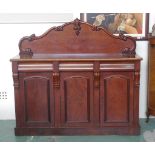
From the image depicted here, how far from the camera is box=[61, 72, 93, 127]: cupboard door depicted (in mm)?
3369

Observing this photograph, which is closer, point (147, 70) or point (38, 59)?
point (38, 59)

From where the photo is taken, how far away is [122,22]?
153 inches

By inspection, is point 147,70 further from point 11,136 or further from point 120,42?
point 11,136

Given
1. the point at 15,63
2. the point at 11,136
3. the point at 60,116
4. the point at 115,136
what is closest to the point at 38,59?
the point at 15,63

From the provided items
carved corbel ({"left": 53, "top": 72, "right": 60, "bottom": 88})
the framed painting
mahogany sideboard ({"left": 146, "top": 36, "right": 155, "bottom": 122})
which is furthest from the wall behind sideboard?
carved corbel ({"left": 53, "top": 72, "right": 60, "bottom": 88})

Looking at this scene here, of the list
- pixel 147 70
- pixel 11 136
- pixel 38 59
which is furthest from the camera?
pixel 147 70

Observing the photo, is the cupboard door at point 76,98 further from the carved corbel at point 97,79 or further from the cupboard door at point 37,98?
the cupboard door at point 37,98

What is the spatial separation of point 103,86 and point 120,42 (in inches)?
27.3

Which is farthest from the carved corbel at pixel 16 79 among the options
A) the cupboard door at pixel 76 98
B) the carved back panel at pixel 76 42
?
the cupboard door at pixel 76 98

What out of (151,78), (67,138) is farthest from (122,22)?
(67,138)

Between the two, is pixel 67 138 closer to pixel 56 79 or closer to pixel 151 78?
pixel 56 79

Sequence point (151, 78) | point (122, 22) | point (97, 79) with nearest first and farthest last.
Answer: point (97, 79) < point (151, 78) < point (122, 22)

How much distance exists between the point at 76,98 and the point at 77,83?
0.20 meters

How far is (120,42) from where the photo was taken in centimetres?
359
